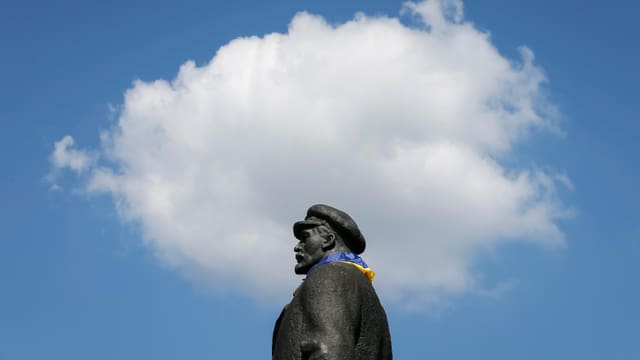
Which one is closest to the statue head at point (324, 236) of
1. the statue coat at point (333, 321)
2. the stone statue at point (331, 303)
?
the stone statue at point (331, 303)

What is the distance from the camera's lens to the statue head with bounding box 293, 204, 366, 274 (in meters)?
10.4

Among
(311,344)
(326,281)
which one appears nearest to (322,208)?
(326,281)

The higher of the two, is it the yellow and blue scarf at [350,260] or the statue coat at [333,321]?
the yellow and blue scarf at [350,260]

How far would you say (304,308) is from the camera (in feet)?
31.6

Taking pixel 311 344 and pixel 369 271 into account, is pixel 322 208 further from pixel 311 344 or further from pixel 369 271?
pixel 311 344

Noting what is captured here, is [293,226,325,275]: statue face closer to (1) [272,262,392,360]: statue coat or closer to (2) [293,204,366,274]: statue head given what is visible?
(2) [293,204,366,274]: statue head

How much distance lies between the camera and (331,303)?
373 inches

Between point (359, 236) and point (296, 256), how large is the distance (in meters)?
0.69

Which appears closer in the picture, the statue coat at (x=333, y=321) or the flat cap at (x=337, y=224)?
the statue coat at (x=333, y=321)

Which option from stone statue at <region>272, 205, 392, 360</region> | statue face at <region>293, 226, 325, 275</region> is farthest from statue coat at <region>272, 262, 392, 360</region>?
statue face at <region>293, 226, 325, 275</region>

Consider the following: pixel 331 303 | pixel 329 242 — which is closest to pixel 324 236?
pixel 329 242

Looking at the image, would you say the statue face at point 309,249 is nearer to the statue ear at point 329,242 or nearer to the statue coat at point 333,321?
the statue ear at point 329,242

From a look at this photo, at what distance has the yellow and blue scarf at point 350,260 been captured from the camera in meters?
10.1

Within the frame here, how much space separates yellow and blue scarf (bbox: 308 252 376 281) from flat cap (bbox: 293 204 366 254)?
21 cm
